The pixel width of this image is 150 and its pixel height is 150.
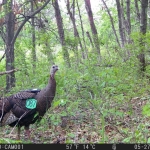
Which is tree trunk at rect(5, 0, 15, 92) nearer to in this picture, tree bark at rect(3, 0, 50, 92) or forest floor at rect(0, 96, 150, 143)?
tree bark at rect(3, 0, 50, 92)

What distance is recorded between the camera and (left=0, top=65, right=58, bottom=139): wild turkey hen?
561 cm

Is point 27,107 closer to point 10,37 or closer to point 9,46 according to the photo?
point 9,46

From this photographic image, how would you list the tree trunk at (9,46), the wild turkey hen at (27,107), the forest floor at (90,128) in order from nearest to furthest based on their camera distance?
the forest floor at (90,128)
the wild turkey hen at (27,107)
the tree trunk at (9,46)

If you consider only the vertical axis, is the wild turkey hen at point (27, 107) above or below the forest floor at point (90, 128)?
above

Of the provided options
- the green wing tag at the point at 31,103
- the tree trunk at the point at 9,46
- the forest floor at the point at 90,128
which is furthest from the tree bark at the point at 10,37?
the green wing tag at the point at 31,103

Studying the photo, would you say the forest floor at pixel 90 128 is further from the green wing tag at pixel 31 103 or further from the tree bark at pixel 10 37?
the tree bark at pixel 10 37

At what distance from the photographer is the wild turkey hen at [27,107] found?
561 cm

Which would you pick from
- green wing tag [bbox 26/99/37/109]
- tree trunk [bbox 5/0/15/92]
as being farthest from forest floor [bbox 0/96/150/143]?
tree trunk [bbox 5/0/15/92]

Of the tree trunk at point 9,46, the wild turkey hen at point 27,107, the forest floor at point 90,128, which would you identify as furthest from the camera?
the tree trunk at point 9,46

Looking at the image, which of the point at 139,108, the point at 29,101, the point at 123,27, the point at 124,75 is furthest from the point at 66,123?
the point at 123,27

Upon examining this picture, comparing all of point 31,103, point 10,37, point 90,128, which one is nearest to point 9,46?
point 10,37

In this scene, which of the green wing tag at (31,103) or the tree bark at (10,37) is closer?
the green wing tag at (31,103)

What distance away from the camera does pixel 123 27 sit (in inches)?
541

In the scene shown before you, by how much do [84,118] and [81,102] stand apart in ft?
1.33
